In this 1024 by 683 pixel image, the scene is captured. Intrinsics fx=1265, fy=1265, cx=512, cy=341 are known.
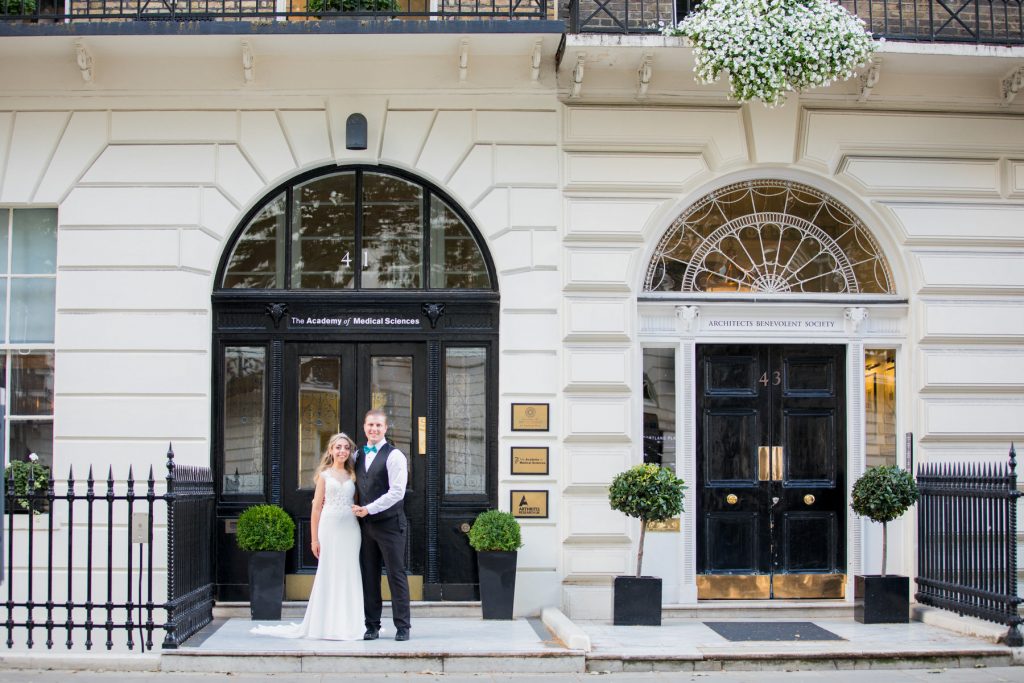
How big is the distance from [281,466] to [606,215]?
415 centimetres

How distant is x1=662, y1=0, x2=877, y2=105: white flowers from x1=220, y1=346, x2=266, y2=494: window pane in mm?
5305

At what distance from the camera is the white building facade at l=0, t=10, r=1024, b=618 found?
12586mm

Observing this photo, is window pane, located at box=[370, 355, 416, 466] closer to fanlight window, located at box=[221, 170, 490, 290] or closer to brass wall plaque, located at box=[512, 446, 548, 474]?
fanlight window, located at box=[221, 170, 490, 290]

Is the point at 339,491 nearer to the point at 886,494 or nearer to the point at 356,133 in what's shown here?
the point at 356,133

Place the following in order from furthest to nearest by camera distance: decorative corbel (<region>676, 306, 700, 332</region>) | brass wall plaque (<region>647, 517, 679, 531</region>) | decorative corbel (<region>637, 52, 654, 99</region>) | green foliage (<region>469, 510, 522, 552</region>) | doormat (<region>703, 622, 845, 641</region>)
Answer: decorative corbel (<region>676, 306, 700, 332</region>) < brass wall plaque (<region>647, 517, 679, 531</region>) < decorative corbel (<region>637, 52, 654, 99</region>) < green foliage (<region>469, 510, 522, 552</region>) < doormat (<region>703, 622, 845, 641</region>)

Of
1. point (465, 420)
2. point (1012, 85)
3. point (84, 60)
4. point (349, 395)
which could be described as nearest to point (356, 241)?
point (349, 395)

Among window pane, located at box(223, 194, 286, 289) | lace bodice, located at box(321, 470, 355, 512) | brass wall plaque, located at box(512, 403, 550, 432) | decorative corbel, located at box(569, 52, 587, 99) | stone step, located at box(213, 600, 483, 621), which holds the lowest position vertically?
stone step, located at box(213, 600, 483, 621)

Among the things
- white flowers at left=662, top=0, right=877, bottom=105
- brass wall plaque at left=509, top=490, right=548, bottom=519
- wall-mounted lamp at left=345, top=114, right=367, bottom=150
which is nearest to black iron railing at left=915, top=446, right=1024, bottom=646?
brass wall plaque at left=509, top=490, right=548, bottom=519

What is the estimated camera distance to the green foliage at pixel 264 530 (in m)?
11.9

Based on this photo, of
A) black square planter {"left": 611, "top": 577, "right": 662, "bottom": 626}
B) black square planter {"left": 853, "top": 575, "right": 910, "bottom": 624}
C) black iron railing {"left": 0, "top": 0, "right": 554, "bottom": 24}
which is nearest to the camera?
black square planter {"left": 611, "top": 577, "right": 662, "bottom": 626}

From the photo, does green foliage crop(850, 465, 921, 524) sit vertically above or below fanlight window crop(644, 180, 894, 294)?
below

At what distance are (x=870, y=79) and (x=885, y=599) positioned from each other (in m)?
5.14

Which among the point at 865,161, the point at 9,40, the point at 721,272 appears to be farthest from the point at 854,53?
the point at 9,40

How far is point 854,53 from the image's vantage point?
1201 cm
